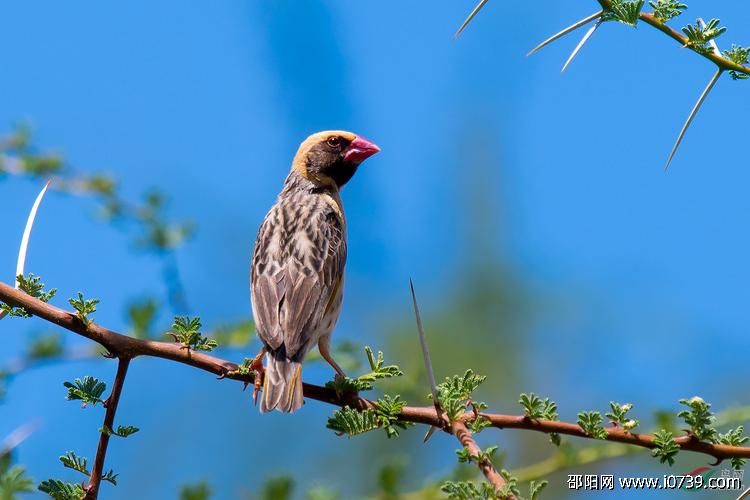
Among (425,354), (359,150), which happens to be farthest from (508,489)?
(359,150)

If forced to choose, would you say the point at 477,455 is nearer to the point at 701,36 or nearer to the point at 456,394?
the point at 456,394

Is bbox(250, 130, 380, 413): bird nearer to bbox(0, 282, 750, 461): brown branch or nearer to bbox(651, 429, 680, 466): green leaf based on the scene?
bbox(0, 282, 750, 461): brown branch

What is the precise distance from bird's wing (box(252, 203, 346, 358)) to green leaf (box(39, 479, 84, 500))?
145cm

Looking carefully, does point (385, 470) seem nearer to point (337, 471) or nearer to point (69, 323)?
point (69, 323)

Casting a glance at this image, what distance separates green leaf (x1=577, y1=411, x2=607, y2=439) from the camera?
2.73 meters

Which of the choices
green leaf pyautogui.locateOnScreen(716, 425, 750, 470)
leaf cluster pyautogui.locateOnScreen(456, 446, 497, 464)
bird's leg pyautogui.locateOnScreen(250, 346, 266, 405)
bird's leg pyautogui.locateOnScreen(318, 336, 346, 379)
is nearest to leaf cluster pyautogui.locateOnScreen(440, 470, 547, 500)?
leaf cluster pyautogui.locateOnScreen(456, 446, 497, 464)

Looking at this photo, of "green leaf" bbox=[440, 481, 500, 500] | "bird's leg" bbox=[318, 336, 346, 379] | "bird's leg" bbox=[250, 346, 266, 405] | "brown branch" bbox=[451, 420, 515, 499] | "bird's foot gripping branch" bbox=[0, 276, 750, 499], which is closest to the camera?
"green leaf" bbox=[440, 481, 500, 500]

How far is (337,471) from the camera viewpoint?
18.6 feet

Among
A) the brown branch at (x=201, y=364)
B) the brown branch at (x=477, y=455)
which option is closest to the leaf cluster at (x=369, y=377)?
the brown branch at (x=201, y=364)

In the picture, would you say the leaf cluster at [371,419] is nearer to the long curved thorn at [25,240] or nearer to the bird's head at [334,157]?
the long curved thorn at [25,240]

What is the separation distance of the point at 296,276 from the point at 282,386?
893mm

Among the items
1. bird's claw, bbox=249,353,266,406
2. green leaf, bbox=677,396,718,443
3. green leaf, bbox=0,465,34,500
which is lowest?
green leaf, bbox=0,465,34,500

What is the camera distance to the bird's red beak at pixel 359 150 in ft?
19.7

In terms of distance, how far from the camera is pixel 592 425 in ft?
9.02
